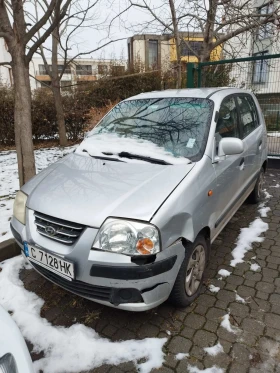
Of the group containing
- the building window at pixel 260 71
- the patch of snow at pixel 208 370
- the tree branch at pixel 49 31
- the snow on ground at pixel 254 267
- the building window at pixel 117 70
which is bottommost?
the patch of snow at pixel 208 370

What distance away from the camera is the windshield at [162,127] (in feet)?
8.48

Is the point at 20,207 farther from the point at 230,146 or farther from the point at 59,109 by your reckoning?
the point at 59,109

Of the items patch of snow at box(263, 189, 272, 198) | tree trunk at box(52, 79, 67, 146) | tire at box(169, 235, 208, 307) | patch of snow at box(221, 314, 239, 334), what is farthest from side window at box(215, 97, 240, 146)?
tree trunk at box(52, 79, 67, 146)

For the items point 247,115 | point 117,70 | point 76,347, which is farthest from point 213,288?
point 117,70

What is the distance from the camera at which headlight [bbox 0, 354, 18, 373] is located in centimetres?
118

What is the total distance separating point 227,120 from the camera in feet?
9.94

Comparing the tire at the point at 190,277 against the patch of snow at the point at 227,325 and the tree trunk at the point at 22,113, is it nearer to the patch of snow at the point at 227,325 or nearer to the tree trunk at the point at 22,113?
the patch of snow at the point at 227,325

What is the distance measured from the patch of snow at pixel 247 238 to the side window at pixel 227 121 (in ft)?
4.05

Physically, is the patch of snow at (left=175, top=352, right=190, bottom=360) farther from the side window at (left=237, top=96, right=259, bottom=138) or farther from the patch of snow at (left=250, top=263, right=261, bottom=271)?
the side window at (left=237, top=96, right=259, bottom=138)

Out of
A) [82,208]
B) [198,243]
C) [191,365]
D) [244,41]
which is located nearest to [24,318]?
[82,208]

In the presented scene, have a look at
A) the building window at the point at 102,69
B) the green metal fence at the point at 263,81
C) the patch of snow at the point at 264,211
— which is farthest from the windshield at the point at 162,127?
the building window at the point at 102,69

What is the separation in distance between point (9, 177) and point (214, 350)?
5105 mm

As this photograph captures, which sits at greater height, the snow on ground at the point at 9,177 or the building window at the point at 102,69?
the building window at the point at 102,69

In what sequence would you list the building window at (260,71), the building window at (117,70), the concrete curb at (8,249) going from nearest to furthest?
the concrete curb at (8,249), the building window at (260,71), the building window at (117,70)
